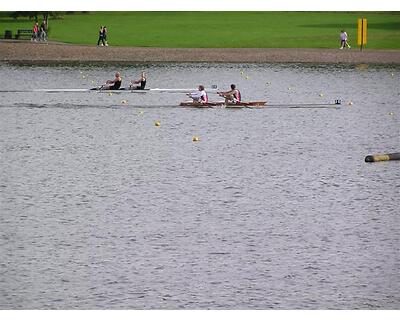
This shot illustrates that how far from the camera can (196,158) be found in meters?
49.7

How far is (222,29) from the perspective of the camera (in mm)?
118438

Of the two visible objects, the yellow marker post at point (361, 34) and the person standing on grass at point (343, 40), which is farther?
the person standing on grass at point (343, 40)

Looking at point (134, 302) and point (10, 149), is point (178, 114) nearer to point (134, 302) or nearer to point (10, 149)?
point (10, 149)

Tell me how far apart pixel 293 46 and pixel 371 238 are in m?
72.4

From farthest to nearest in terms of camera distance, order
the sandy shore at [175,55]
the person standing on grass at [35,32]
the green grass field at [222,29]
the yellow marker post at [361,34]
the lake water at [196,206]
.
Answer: the green grass field at [222,29]
the person standing on grass at [35,32]
the sandy shore at [175,55]
the yellow marker post at [361,34]
the lake water at [196,206]

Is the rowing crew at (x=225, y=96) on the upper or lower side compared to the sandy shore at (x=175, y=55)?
lower

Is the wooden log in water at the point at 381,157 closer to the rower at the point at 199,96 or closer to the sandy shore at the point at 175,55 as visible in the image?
the rower at the point at 199,96

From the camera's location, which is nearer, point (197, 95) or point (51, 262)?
point (51, 262)

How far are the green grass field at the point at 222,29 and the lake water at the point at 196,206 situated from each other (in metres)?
32.7

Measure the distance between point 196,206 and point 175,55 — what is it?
204 ft

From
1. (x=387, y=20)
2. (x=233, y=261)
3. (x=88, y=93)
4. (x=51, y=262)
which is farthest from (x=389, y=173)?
(x=387, y=20)

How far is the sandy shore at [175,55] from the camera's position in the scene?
9762 cm

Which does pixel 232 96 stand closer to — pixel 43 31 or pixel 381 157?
pixel 381 157

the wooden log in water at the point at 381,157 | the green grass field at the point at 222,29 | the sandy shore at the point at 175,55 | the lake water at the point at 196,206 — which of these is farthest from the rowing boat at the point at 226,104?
the green grass field at the point at 222,29
